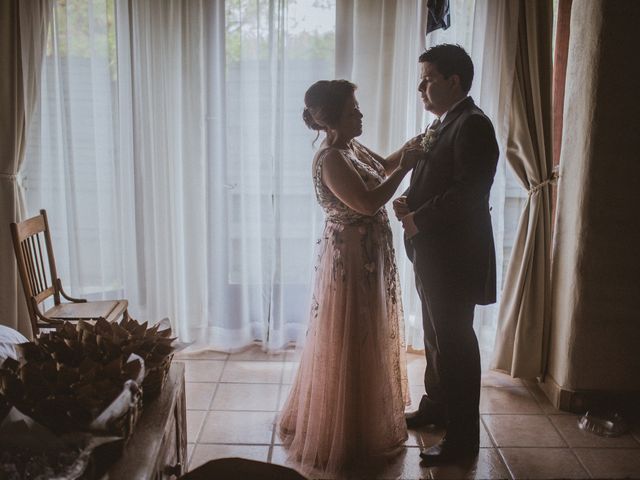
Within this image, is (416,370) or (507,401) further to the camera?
(416,370)

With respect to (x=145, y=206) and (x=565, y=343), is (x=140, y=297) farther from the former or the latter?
(x=565, y=343)

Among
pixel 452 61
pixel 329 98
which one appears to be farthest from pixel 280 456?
pixel 452 61

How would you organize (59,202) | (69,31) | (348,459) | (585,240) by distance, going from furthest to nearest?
(59,202)
(69,31)
(585,240)
(348,459)

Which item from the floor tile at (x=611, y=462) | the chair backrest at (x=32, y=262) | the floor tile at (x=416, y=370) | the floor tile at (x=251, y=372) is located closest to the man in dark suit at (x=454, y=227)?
the floor tile at (x=611, y=462)

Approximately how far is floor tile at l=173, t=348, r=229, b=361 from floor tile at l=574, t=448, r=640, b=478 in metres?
1.97

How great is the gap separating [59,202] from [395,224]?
194 centimetres

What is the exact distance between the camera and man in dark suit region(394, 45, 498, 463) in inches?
83.0

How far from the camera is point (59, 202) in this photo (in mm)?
3328

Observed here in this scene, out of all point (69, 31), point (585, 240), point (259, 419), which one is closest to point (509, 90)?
point (585, 240)

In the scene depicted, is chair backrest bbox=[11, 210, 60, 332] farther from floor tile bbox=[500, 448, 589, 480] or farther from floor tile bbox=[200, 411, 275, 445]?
floor tile bbox=[500, 448, 589, 480]

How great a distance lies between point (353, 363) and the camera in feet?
7.56

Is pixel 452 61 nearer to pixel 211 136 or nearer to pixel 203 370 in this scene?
pixel 211 136

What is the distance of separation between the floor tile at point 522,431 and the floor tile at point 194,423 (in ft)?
4.31

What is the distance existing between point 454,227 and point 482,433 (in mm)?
1019
